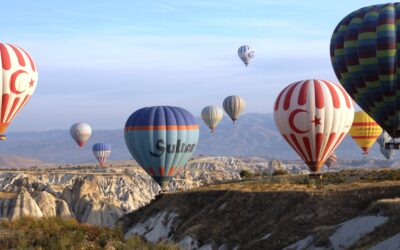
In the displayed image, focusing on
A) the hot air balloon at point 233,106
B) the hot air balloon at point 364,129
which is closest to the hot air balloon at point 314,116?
the hot air balloon at point 364,129

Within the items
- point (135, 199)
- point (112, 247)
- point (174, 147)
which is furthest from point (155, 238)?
point (135, 199)

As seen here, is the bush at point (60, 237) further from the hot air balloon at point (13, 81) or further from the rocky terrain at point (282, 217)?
the hot air balloon at point (13, 81)

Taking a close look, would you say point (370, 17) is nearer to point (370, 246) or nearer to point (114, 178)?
point (370, 246)

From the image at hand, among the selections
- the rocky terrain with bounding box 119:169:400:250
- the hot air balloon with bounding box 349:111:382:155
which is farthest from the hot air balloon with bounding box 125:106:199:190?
the hot air balloon with bounding box 349:111:382:155

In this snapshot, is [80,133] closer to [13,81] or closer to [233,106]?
[233,106]

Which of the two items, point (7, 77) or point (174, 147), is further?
point (174, 147)

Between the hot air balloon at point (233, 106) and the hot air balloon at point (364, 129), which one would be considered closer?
the hot air balloon at point (364, 129)

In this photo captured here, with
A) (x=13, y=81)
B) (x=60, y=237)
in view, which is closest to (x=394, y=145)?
(x=13, y=81)
